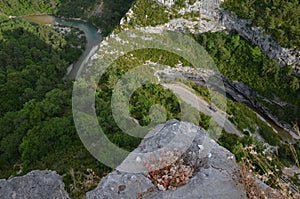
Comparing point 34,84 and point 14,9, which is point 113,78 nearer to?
point 34,84

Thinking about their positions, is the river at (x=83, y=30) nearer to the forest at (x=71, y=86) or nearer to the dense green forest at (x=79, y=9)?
the dense green forest at (x=79, y=9)

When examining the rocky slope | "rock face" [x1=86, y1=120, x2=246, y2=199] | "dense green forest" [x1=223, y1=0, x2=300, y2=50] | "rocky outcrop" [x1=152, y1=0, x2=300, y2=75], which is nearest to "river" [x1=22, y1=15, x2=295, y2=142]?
"rocky outcrop" [x1=152, y1=0, x2=300, y2=75]

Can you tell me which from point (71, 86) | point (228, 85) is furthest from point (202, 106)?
point (71, 86)

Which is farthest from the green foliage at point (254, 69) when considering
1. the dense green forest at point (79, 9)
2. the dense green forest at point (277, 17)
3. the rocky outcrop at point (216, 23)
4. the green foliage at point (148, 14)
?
the dense green forest at point (79, 9)

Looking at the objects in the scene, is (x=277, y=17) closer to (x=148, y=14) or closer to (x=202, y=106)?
(x=202, y=106)

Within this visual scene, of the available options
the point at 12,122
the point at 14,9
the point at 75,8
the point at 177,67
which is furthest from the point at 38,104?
the point at 14,9

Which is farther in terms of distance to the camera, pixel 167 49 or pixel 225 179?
pixel 167 49

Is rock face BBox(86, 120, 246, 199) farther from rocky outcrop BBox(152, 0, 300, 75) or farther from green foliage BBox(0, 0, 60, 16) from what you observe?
green foliage BBox(0, 0, 60, 16)
